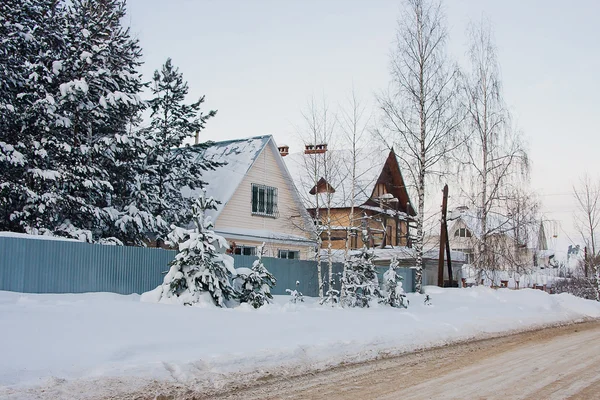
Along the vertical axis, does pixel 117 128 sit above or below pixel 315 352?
above

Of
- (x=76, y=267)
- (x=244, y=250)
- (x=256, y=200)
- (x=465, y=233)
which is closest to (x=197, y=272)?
(x=76, y=267)

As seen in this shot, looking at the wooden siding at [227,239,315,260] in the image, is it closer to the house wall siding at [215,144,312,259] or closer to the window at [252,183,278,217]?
the house wall siding at [215,144,312,259]

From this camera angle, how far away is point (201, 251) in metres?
14.3

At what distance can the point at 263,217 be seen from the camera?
27.7 meters

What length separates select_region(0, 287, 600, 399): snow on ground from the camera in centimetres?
766

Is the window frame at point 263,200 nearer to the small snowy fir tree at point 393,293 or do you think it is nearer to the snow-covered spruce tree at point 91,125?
the snow-covered spruce tree at point 91,125

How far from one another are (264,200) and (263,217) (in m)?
0.86

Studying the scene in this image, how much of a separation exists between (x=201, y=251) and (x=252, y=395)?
6.52 m

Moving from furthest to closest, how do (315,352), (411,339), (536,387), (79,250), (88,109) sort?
(88,109) → (79,250) → (411,339) → (315,352) → (536,387)

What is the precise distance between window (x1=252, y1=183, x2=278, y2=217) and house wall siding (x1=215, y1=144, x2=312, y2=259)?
0.70ft

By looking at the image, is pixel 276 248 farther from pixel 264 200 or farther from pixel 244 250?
pixel 264 200

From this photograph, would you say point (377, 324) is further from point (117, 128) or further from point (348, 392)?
point (117, 128)

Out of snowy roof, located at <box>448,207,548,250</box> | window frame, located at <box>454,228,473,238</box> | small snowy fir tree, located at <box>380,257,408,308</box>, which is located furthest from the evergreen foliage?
window frame, located at <box>454,228,473,238</box>

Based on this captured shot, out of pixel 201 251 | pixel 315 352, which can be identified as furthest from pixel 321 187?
pixel 315 352
